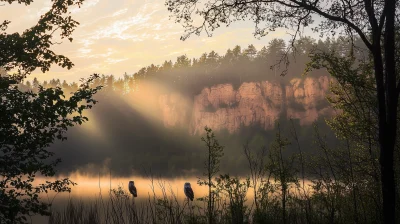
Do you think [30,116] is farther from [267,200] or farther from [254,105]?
[254,105]

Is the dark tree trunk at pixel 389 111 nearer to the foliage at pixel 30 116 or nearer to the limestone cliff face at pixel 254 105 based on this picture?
the foliage at pixel 30 116

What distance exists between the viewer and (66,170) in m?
98.8

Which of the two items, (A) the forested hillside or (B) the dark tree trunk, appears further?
(A) the forested hillside

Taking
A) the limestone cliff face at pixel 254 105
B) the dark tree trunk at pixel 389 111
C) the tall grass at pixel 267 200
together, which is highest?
the limestone cliff face at pixel 254 105

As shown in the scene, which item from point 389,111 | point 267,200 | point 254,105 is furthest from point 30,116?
point 254,105

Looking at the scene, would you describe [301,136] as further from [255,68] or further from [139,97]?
[139,97]

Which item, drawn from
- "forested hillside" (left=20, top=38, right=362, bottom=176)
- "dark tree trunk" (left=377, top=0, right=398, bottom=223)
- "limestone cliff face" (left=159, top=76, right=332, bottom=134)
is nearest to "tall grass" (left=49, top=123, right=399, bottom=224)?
"dark tree trunk" (left=377, top=0, right=398, bottom=223)

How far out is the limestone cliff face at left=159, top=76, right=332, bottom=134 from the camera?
9875 cm

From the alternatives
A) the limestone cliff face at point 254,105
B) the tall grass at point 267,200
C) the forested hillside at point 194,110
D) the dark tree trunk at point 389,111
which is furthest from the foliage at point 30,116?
the limestone cliff face at point 254,105

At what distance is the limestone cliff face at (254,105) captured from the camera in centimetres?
9875

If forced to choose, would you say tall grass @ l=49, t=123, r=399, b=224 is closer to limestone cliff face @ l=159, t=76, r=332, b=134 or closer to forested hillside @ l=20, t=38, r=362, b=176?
forested hillside @ l=20, t=38, r=362, b=176

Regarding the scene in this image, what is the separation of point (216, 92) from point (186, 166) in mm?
29444

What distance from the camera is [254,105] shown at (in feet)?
345

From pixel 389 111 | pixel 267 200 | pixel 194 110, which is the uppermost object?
pixel 194 110
